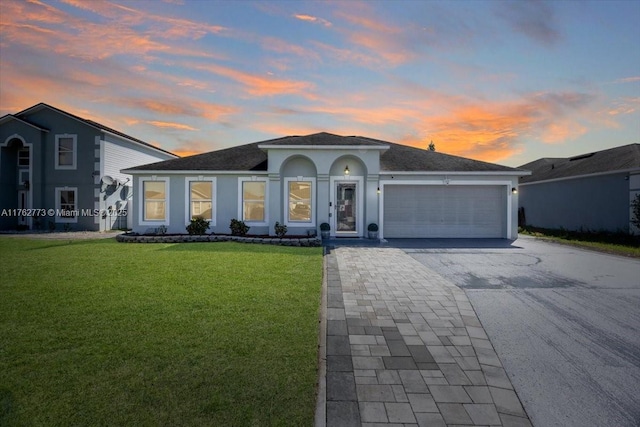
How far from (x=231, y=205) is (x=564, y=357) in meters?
13.1

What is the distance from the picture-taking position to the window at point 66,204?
1864 cm

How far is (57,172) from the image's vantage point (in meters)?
18.9

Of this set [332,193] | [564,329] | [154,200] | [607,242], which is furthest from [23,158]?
[607,242]

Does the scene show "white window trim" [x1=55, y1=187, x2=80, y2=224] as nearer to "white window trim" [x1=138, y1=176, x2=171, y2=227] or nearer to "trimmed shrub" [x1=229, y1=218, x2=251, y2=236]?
"white window trim" [x1=138, y1=176, x2=171, y2=227]

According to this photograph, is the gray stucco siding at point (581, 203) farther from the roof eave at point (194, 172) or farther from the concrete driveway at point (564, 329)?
the roof eave at point (194, 172)

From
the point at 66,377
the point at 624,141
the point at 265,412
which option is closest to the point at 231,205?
the point at 66,377

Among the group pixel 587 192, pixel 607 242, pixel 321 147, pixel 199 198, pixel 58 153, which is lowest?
pixel 607 242

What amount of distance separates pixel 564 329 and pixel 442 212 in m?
11.0

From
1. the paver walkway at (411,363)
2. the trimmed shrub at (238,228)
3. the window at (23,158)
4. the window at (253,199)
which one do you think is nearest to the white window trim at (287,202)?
the window at (253,199)

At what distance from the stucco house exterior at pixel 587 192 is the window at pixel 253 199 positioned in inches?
702

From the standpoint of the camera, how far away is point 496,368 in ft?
10.5

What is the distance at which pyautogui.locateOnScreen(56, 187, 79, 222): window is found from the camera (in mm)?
18641

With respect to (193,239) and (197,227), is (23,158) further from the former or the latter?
(193,239)

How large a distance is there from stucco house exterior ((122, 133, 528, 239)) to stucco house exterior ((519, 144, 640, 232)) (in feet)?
19.6
